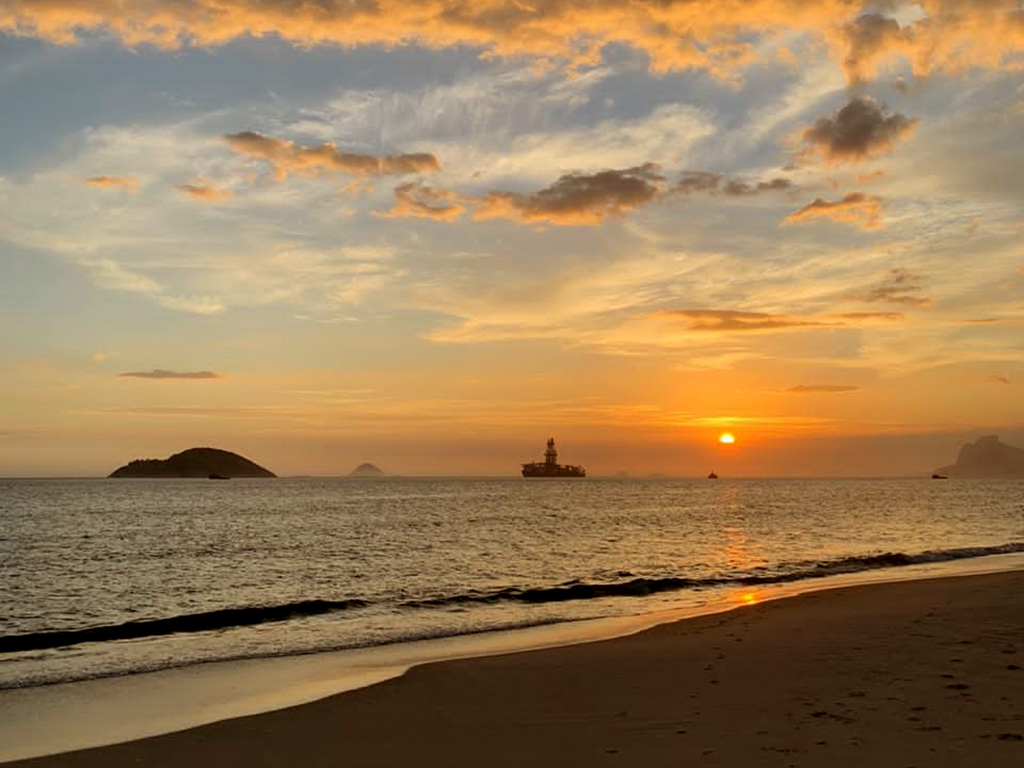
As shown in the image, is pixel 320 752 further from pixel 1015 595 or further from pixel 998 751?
pixel 1015 595

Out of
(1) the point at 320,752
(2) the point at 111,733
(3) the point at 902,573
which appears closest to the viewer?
(1) the point at 320,752

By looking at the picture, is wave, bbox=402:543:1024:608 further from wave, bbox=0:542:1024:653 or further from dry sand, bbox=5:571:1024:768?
dry sand, bbox=5:571:1024:768

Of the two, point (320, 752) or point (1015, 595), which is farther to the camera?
point (1015, 595)

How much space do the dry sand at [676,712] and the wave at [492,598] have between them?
1286 centimetres

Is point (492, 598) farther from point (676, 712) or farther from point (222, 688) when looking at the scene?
point (676, 712)

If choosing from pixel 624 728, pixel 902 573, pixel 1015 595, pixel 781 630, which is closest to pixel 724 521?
pixel 902 573

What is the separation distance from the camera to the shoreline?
1412 cm

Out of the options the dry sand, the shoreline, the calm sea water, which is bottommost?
the calm sea water

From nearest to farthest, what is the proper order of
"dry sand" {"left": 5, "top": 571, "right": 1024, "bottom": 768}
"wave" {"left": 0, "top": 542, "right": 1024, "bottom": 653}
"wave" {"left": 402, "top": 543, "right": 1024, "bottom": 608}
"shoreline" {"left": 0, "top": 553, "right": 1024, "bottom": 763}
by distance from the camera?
1. "dry sand" {"left": 5, "top": 571, "right": 1024, "bottom": 768}
2. "shoreline" {"left": 0, "top": 553, "right": 1024, "bottom": 763}
3. "wave" {"left": 0, "top": 542, "right": 1024, "bottom": 653}
4. "wave" {"left": 402, "top": 543, "right": 1024, "bottom": 608}

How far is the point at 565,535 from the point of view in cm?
7156

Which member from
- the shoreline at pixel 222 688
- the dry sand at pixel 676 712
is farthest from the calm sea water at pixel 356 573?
the dry sand at pixel 676 712

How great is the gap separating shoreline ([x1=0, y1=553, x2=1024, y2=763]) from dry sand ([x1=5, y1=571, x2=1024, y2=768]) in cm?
88

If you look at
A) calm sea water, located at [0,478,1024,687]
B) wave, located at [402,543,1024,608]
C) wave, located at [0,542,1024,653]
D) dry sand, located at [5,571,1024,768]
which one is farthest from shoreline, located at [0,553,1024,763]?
wave, located at [402,543,1024,608]

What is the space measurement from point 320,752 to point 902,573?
35808 millimetres
